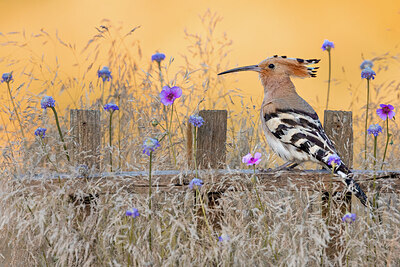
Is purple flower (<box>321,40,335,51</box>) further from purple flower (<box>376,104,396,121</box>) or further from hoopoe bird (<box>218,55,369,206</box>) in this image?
purple flower (<box>376,104,396,121</box>)

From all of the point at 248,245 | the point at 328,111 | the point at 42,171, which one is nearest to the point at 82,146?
the point at 42,171

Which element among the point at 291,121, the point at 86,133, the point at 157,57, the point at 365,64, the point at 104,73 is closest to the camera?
the point at 86,133

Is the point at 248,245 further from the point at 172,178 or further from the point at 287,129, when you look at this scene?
the point at 287,129

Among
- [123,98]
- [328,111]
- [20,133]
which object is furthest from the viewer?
[123,98]

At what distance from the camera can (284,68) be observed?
177 inches

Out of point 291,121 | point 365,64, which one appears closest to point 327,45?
point 365,64

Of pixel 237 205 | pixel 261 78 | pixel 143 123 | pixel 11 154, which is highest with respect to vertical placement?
pixel 261 78

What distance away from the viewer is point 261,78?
4633 millimetres

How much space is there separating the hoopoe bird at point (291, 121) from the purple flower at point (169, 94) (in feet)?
2.79

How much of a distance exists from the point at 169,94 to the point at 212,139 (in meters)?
0.50

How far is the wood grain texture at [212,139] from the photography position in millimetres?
3994

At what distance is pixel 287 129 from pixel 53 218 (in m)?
1.93

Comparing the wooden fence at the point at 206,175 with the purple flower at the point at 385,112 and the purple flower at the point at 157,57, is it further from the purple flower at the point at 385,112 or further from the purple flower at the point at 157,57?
the purple flower at the point at 157,57

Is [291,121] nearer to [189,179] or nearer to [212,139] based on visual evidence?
[212,139]
